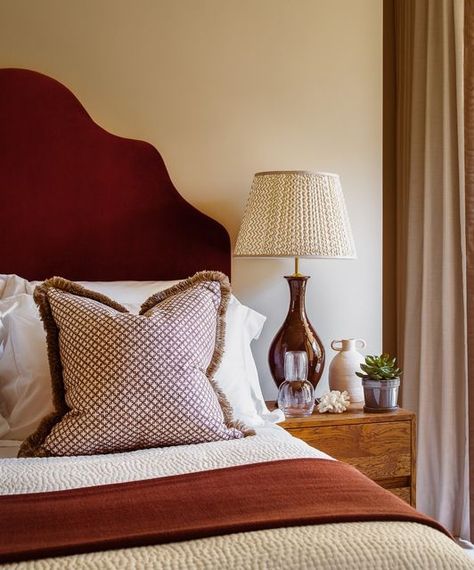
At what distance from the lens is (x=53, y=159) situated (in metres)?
2.52

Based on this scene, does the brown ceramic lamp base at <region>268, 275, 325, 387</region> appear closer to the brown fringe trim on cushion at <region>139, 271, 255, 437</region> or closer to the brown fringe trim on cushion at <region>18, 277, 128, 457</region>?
the brown fringe trim on cushion at <region>139, 271, 255, 437</region>

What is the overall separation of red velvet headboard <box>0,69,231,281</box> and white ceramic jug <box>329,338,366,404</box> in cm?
51

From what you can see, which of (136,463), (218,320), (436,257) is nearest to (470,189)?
(436,257)

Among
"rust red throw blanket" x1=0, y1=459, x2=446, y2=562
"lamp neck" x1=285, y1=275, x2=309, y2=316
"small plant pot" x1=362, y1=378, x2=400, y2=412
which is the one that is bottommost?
"rust red throw blanket" x1=0, y1=459, x2=446, y2=562

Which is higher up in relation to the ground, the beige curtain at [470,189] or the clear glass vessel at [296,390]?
the beige curtain at [470,189]

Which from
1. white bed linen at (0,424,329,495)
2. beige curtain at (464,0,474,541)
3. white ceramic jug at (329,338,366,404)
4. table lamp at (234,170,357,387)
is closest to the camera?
white bed linen at (0,424,329,495)

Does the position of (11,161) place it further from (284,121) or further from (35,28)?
(284,121)

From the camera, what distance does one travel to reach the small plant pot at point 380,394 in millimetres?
2422

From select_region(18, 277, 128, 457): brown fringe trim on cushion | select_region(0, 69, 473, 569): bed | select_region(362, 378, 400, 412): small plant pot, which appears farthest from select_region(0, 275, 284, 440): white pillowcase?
select_region(362, 378, 400, 412): small plant pot

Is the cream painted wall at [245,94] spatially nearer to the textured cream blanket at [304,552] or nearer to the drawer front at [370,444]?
the drawer front at [370,444]

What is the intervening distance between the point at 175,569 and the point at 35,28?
2.06 m

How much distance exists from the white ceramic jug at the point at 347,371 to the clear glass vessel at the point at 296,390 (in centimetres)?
21

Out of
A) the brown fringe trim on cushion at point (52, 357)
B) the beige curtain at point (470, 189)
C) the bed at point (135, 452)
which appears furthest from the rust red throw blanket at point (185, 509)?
the beige curtain at point (470, 189)

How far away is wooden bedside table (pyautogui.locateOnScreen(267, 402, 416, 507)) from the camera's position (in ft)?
7.65
